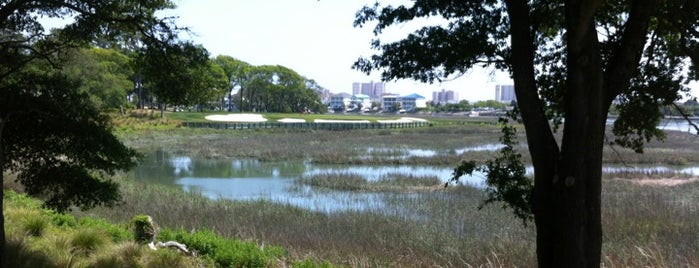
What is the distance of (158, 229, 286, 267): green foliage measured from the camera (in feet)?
30.2

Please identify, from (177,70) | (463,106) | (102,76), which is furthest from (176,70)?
(463,106)

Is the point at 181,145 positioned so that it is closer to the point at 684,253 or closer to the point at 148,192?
the point at 148,192

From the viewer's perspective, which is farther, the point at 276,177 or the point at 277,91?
the point at 277,91

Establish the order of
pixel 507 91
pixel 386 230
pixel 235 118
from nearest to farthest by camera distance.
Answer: pixel 386 230
pixel 235 118
pixel 507 91

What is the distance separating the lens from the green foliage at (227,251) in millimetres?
9219

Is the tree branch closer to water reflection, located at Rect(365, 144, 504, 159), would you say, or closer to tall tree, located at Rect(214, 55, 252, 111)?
water reflection, located at Rect(365, 144, 504, 159)

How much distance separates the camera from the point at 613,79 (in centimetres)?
624

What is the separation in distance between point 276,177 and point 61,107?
1984 cm

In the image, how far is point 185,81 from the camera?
8.16 metres

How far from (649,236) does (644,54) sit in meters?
6.82

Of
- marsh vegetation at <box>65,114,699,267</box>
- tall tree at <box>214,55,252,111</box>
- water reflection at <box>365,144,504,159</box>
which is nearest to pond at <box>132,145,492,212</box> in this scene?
marsh vegetation at <box>65,114,699,267</box>

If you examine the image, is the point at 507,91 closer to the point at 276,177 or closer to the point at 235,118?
the point at 235,118

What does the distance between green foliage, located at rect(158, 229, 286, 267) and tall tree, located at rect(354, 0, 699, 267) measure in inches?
146

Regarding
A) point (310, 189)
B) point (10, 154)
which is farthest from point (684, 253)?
point (310, 189)
